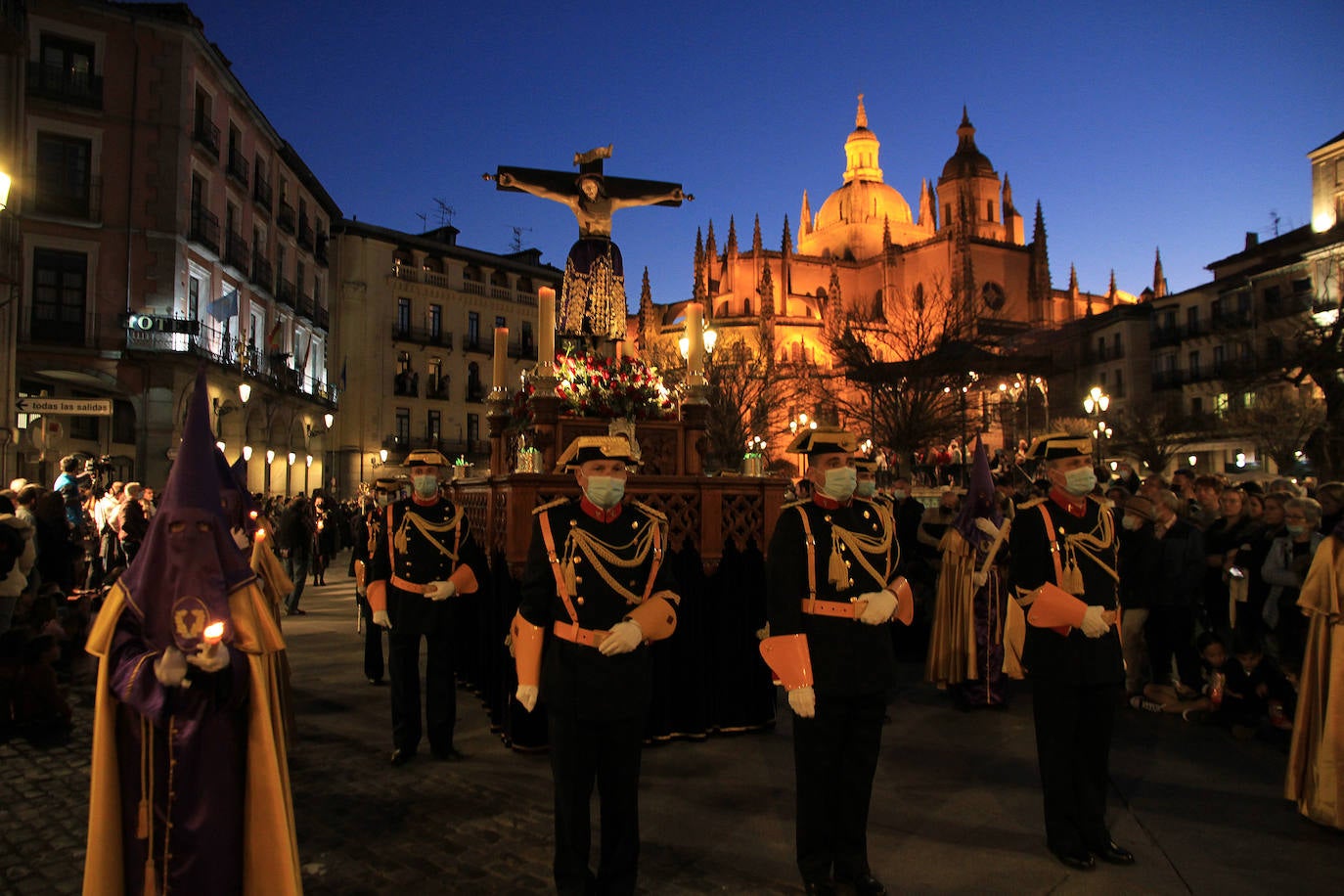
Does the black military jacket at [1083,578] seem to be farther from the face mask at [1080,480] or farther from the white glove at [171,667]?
the white glove at [171,667]

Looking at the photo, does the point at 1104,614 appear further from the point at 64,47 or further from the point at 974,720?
the point at 64,47

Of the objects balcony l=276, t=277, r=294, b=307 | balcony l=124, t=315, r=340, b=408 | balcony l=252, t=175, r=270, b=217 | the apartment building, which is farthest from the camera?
balcony l=276, t=277, r=294, b=307

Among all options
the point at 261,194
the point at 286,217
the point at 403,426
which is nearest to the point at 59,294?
the point at 261,194

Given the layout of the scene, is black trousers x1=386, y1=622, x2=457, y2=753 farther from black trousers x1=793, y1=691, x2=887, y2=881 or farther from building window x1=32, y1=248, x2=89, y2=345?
building window x1=32, y1=248, x2=89, y2=345

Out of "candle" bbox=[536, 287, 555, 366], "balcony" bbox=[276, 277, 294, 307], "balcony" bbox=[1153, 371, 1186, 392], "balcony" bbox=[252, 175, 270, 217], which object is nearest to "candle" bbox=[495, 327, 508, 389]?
"candle" bbox=[536, 287, 555, 366]

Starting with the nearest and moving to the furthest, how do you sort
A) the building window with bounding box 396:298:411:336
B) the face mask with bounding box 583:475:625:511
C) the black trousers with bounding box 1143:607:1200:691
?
the face mask with bounding box 583:475:625:511 < the black trousers with bounding box 1143:607:1200:691 < the building window with bounding box 396:298:411:336

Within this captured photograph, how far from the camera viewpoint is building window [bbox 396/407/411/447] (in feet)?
161

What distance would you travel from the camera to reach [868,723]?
4.50 m

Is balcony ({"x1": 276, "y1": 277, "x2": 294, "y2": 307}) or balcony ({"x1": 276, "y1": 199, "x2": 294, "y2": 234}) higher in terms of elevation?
balcony ({"x1": 276, "y1": 199, "x2": 294, "y2": 234})

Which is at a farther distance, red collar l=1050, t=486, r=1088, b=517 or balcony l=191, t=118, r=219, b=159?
balcony l=191, t=118, r=219, b=159

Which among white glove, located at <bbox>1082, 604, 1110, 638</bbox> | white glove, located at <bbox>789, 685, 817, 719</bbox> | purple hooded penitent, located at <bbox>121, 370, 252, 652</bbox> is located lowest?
white glove, located at <bbox>789, 685, 817, 719</bbox>

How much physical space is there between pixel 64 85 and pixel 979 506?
3119 cm

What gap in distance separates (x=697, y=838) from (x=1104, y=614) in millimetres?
2649

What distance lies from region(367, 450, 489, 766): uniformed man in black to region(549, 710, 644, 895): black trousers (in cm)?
265
